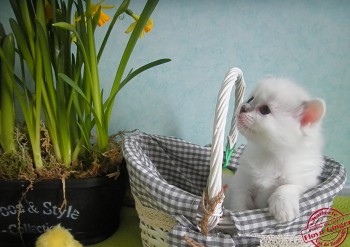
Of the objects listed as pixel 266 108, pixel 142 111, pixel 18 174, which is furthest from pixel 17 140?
pixel 266 108

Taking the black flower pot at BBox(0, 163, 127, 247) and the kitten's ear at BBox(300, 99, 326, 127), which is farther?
the black flower pot at BBox(0, 163, 127, 247)

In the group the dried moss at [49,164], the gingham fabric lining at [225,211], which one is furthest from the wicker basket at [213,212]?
the dried moss at [49,164]

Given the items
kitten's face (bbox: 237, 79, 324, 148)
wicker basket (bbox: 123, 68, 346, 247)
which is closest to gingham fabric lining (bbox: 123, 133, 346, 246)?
wicker basket (bbox: 123, 68, 346, 247)

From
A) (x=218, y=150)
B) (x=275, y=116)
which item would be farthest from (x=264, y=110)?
(x=218, y=150)

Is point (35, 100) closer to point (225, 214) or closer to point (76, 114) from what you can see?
point (76, 114)

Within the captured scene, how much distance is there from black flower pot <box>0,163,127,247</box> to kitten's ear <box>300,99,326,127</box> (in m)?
0.46

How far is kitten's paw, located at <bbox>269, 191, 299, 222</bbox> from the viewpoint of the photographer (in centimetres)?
54

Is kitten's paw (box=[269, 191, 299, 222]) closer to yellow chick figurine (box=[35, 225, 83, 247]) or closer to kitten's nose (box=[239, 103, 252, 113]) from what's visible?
kitten's nose (box=[239, 103, 252, 113])

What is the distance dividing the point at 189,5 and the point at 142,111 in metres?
0.37

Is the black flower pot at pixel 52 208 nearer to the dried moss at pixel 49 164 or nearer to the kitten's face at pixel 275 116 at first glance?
the dried moss at pixel 49 164

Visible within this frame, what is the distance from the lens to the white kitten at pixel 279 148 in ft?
1.98

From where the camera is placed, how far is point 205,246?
1.79 feet

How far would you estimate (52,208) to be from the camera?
736 millimetres

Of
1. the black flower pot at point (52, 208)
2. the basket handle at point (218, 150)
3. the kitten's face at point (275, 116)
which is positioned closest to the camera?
the basket handle at point (218, 150)
